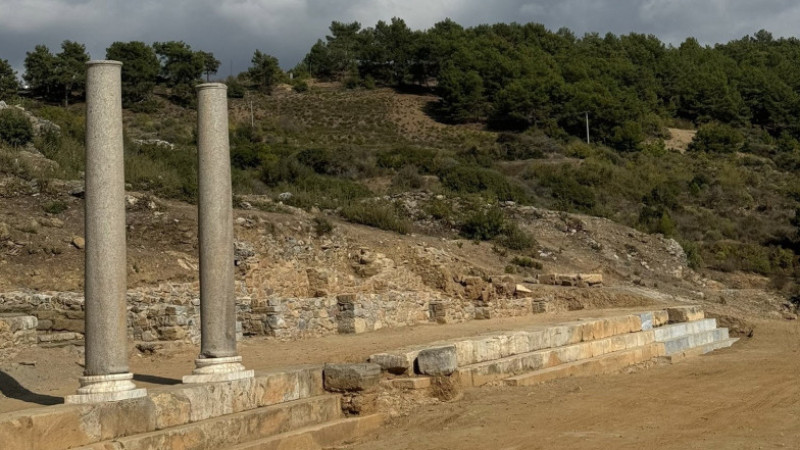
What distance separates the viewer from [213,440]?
962cm

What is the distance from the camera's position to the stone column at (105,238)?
31.7ft

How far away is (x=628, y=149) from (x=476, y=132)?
28.8 feet

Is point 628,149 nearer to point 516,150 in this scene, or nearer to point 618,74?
point 516,150

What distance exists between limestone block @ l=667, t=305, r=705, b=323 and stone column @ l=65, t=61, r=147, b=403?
48.2 feet

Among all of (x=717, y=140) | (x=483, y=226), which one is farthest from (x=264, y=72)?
(x=483, y=226)

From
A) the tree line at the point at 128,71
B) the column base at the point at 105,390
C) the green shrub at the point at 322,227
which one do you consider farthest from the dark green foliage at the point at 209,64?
the column base at the point at 105,390

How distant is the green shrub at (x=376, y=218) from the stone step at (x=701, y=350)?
371 inches

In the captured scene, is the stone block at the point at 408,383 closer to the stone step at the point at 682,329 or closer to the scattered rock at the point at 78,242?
the stone step at the point at 682,329

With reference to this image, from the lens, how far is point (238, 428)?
9.92 metres

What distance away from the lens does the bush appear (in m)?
27.7

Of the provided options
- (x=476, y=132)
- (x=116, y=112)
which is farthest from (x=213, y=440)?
(x=476, y=132)

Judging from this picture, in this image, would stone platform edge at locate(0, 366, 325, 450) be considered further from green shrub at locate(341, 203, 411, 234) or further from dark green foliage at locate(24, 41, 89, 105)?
dark green foliage at locate(24, 41, 89, 105)

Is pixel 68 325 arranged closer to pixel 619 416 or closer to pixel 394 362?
pixel 394 362

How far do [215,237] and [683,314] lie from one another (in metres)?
13.5
